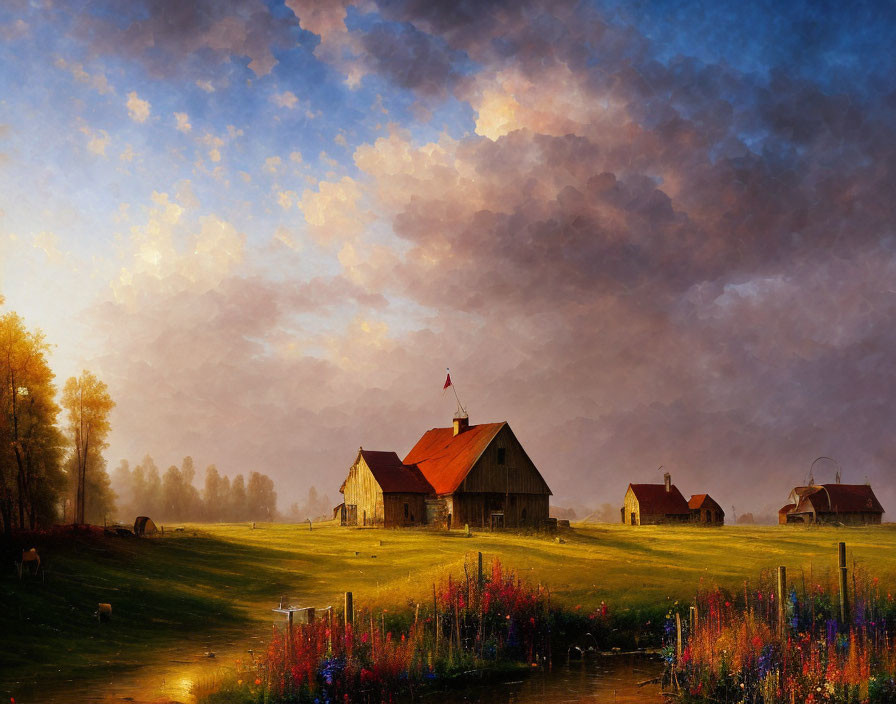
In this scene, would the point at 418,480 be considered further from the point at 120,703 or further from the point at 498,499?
the point at 120,703

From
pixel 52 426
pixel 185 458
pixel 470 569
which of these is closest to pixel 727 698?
pixel 470 569

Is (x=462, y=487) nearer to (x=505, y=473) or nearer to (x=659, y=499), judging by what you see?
(x=505, y=473)

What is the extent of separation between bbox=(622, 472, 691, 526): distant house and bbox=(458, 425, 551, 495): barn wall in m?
32.1

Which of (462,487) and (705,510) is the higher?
(462,487)

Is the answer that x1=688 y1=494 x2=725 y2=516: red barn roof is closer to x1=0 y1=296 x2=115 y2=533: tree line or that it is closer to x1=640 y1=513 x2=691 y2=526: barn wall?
x1=640 y1=513 x2=691 y2=526: barn wall

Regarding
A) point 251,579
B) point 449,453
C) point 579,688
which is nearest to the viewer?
point 579,688

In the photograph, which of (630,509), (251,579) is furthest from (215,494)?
(251,579)

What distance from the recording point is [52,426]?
198 ft

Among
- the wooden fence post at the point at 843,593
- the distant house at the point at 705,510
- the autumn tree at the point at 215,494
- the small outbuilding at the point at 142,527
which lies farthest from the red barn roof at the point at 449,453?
the autumn tree at the point at 215,494

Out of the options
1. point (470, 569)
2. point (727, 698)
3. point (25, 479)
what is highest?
point (25, 479)

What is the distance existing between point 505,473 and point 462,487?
544 centimetres

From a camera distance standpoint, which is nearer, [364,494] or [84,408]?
[84,408]

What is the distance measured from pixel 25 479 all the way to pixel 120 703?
35.6 m

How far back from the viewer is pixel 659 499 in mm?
107875
